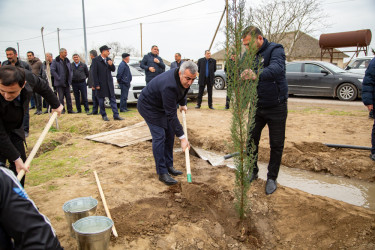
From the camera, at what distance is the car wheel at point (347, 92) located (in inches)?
420

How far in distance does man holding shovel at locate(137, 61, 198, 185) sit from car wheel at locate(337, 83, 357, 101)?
9376mm

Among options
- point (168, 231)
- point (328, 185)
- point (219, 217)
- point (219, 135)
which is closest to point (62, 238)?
point (168, 231)

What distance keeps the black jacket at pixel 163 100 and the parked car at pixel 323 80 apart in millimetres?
9334

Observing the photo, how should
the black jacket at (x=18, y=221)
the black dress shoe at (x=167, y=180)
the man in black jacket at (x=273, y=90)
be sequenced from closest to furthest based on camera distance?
the black jacket at (x=18, y=221) < the man in black jacket at (x=273, y=90) < the black dress shoe at (x=167, y=180)

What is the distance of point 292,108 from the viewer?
982 cm

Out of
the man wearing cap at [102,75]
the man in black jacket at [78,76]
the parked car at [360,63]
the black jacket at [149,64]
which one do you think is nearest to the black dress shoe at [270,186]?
the man wearing cap at [102,75]

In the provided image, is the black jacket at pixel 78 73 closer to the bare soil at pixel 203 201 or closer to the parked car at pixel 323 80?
the bare soil at pixel 203 201

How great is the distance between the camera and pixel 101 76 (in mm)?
7660

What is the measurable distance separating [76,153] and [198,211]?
10.5ft

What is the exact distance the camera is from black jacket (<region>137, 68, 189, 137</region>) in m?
3.64

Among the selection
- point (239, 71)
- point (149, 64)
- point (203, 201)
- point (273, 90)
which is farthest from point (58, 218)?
point (149, 64)

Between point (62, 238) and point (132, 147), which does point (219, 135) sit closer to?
point (132, 147)

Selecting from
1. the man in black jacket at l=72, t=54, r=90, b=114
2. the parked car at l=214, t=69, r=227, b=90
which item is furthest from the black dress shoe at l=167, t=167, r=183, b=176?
the parked car at l=214, t=69, r=227, b=90

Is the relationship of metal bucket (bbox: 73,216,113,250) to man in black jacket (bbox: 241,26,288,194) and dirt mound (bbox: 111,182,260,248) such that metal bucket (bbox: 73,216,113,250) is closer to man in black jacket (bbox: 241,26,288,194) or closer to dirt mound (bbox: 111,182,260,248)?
dirt mound (bbox: 111,182,260,248)
